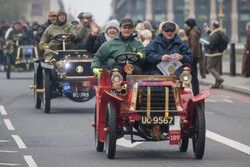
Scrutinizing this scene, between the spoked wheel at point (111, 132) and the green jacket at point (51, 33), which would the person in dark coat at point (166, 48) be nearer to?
the spoked wheel at point (111, 132)

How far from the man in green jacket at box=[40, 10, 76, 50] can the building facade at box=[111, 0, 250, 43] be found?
120 m

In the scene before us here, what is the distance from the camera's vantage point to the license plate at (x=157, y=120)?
9461 millimetres

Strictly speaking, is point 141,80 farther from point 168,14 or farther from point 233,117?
point 168,14

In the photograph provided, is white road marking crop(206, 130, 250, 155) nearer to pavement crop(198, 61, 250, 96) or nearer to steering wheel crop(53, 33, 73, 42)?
steering wheel crop(53, 33, 73, 42)

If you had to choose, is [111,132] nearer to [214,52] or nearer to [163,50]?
[163,50]

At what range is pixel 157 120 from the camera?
31.1 feet

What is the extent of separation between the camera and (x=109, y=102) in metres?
9.75

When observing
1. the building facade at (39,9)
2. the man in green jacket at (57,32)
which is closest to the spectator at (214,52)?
the man in green jacket at (57,32)

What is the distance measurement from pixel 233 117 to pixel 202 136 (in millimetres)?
Result: 6568

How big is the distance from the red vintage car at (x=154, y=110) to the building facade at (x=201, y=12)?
128 m

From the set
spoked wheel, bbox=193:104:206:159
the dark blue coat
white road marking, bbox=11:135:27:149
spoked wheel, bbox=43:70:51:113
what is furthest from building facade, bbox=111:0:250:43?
spoked wheel, bbox=193:104:206:159

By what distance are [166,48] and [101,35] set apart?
3.76m

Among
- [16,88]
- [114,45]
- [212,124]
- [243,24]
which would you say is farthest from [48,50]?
[243,24]

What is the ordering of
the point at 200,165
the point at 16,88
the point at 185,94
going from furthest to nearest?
the point at 16,88 < the point at 185,94 < the point at 200,165
